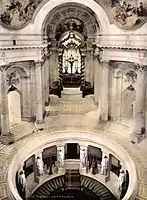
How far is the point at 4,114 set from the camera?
2088cm

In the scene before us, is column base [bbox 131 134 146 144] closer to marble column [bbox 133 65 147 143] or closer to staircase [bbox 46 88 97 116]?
marble column [bbox 133 65 147 143]

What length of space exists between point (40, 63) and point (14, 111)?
475 cm

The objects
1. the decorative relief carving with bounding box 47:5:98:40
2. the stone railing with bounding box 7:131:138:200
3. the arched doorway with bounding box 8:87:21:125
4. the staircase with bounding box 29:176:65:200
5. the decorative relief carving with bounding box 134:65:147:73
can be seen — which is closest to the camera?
the stone railing with bounding box 7:131:138:200

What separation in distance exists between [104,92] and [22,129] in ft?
23.9

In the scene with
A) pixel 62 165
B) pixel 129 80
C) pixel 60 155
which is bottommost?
pixel 62 165

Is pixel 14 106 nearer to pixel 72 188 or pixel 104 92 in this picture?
pixel 104 92

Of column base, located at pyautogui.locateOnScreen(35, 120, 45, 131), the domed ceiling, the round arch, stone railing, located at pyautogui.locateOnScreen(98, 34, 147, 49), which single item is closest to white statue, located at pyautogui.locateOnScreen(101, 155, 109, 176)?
column base, located at pyautogui.locateOnScreen(35, 120, 45, 131)

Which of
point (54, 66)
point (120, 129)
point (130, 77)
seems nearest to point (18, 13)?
point (130, 77)

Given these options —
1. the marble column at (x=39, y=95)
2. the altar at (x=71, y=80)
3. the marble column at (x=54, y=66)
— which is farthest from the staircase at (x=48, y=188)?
the altar at (x=71, y=80)

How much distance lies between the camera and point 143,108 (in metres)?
21.3

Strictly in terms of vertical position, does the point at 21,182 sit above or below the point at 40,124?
below

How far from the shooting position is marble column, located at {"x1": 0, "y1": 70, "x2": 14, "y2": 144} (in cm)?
2012

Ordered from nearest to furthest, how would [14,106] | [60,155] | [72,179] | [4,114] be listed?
[4,114] → [72,179] → [60,155] → [14,106]

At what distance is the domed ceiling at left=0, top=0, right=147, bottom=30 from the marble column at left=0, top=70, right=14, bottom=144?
3.72 metres
